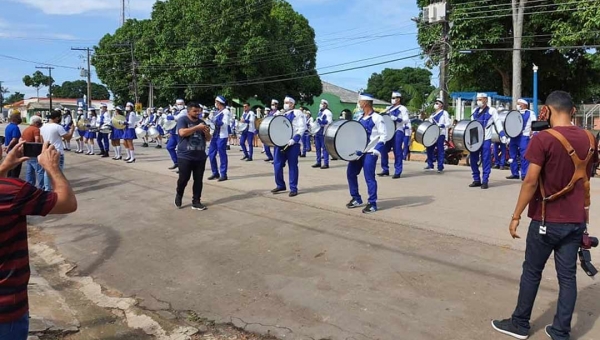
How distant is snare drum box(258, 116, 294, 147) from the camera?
1005cm

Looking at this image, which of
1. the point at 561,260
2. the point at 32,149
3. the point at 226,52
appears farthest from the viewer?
the point at 226,52

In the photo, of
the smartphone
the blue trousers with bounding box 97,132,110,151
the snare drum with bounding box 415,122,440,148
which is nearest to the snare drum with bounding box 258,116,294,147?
the snare drum with bounding box 415,122,440,148

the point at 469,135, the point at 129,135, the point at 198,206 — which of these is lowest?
the point at 198,206

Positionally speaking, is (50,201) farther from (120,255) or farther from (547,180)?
(120,255)

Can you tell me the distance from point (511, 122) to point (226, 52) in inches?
1180

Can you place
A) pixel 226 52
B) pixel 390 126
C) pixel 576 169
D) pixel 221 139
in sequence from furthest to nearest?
1. pixel 226 52
2. pixel 390 126
3. pixel 221 139
4. pixel 576 169

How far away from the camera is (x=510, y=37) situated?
85.4 feet

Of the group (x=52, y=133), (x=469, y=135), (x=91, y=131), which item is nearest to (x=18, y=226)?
(x=52, y=133)

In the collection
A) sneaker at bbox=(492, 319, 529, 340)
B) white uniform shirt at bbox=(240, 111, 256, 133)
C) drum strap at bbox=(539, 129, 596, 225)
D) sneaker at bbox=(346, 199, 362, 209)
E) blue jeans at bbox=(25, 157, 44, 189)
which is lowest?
sneaker at bbox=(492, 319, 529, 340)

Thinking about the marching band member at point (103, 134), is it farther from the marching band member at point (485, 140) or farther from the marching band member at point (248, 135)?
the marching band member at point (485, 140)

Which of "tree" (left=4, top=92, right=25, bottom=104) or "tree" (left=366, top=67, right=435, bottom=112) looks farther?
"tree" (left=4, top=92, right=25, bottom=104)

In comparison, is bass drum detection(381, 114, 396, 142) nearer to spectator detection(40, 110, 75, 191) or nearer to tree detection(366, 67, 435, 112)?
spectator detection(40, 110, 75, 191)

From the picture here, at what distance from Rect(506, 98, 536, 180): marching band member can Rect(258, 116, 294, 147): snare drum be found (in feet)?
17.4

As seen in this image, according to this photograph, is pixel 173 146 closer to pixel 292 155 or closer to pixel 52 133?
pixel 52 133
